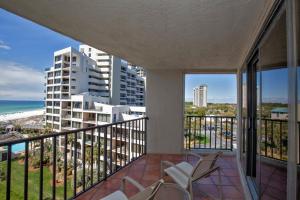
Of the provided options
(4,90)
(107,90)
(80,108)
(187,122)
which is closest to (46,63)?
(4,90)

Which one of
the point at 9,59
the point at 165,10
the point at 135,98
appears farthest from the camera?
the point at 135,98

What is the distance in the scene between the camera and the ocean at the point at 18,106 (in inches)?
1541

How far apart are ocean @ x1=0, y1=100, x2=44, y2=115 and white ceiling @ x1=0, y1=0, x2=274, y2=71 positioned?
146ft

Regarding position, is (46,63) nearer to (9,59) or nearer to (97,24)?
(9,59)

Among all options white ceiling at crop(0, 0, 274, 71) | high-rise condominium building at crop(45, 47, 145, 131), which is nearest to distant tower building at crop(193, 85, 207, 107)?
white ceiling at crop(0, 0, 274, 71)

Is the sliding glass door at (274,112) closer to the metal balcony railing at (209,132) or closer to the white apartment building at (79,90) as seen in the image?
the metal balcony railing at (209,132)

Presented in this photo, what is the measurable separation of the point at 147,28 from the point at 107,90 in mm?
39780

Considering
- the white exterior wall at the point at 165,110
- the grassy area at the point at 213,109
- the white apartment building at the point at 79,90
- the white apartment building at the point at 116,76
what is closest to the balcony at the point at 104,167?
the white exterior wall at the point at 165,110

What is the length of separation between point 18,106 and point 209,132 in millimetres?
45365

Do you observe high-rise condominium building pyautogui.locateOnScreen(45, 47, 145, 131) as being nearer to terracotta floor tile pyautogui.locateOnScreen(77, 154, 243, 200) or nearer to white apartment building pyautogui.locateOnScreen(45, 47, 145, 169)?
white apartment building pyautogui.locateOnScreen(45, 47, 145, 169)

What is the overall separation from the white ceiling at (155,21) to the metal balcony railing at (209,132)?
2824 millimetres

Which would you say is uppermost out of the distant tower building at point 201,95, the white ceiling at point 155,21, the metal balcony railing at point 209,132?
the white ceiling at point 155,21

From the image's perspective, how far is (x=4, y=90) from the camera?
3578cm

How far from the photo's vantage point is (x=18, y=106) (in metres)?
40.6
